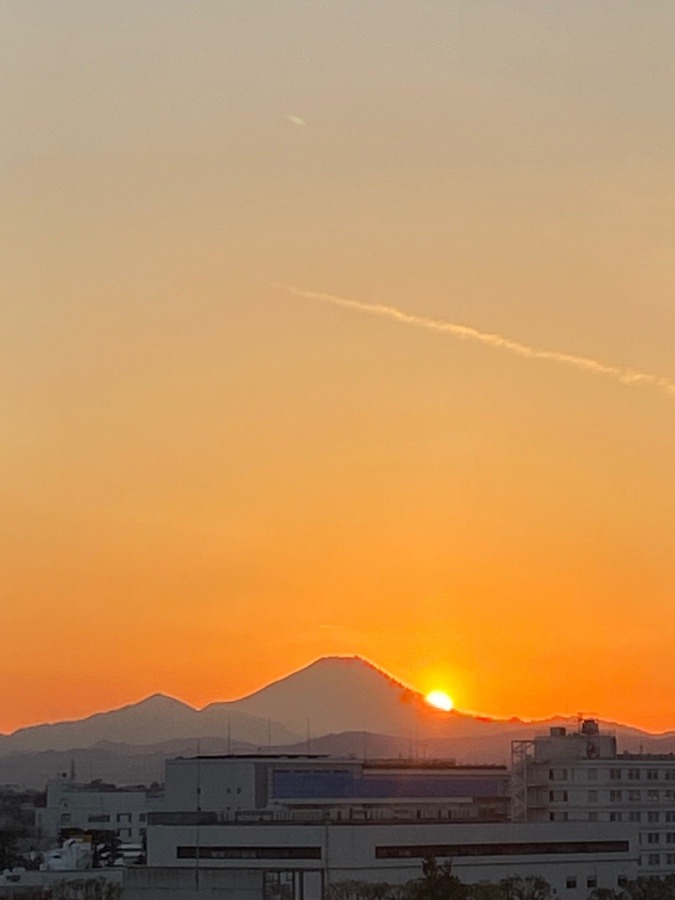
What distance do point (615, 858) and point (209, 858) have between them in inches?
789

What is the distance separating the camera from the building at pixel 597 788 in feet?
339

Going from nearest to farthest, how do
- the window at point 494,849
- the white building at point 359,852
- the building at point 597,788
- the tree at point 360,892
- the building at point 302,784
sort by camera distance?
the tree at point 360,892, the white building at point 359,852, the window at point 494,849, the building at point 597,788, the building at point 302,784

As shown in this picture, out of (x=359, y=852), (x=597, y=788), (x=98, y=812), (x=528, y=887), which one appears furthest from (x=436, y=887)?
(x=98, y=812)

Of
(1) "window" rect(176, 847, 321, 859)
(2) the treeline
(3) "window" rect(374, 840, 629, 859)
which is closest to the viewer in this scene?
(2) the treeline

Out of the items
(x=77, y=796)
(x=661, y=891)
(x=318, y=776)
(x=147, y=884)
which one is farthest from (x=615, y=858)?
(x=77, y=796)

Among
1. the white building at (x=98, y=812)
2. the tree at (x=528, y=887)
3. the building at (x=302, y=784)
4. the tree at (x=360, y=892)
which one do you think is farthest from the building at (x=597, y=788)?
the white building at (x=98, y=812)

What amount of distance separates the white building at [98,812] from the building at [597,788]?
48.0 metres

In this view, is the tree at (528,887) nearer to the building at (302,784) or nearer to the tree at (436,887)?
the tree at (436,887)

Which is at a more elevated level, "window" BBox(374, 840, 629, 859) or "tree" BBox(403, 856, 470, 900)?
"window" BBox(374, 840, 629, 859)

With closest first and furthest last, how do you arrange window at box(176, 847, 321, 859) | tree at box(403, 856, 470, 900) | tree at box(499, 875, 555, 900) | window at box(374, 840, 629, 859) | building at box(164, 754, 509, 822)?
1. tree at box(403, 856, 470, 900)
2. tree at box(499, 875, 555, 900)
3. window at box(176, 847, 321, 859)
4. window at box(374, 840, 629, 859)
5. building at box(164, 754, 509, 822)

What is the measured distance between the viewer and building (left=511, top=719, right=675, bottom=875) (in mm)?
103312

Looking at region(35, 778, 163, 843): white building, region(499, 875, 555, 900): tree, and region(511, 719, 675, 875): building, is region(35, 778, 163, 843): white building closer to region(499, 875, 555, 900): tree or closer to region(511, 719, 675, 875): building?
region(511, 719, 675, 875): building

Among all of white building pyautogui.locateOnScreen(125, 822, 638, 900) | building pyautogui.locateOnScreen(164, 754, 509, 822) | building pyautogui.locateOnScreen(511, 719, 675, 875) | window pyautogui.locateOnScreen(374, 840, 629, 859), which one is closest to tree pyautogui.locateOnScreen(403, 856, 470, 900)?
white building pyautogui.locateOnScreen(125, 822, 638, 900)

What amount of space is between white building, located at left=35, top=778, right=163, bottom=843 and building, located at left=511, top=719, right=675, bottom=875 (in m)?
48.0
